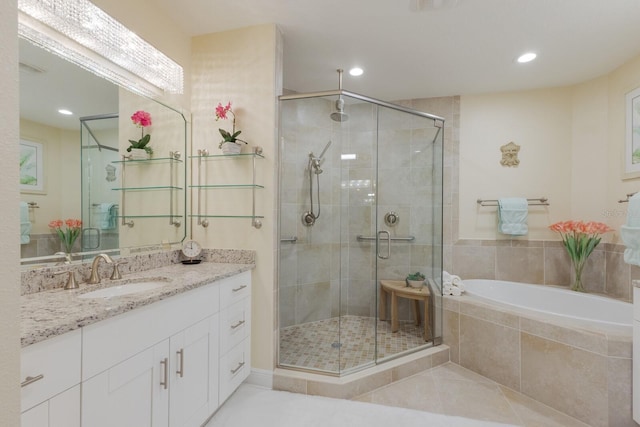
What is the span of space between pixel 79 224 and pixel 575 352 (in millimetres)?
2956

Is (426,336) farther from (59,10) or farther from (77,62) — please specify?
(59,10)

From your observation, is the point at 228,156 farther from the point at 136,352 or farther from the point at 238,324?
the point at 136,352

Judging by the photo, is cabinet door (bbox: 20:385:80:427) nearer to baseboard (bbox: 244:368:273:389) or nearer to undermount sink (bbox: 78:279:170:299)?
undermount sink (bbox: 78:279:170:299)

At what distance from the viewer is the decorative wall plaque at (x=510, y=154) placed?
3023mm

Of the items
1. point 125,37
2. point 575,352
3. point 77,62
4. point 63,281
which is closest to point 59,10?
point 77,62

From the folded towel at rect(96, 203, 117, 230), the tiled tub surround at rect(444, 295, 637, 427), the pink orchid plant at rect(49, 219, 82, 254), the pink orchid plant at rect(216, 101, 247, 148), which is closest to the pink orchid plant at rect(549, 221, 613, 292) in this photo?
→ the tiled tub surround at rect(444, 295, 637, 427)

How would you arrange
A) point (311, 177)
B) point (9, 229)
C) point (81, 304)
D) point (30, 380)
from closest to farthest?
point (9, 229)
point (30, 380)
point (81, 304)
point (311, 177)

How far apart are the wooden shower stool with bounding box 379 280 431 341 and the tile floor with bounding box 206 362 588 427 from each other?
0.57 metres

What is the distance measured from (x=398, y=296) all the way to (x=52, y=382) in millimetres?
2362

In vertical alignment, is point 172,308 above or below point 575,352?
above

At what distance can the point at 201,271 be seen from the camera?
176 cm

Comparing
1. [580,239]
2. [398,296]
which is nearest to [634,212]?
[580,239]

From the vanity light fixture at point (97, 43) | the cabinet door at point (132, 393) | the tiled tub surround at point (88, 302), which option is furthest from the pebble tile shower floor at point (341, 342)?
the vanity light fixture at point (97, 43)

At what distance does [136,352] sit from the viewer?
1127mm
